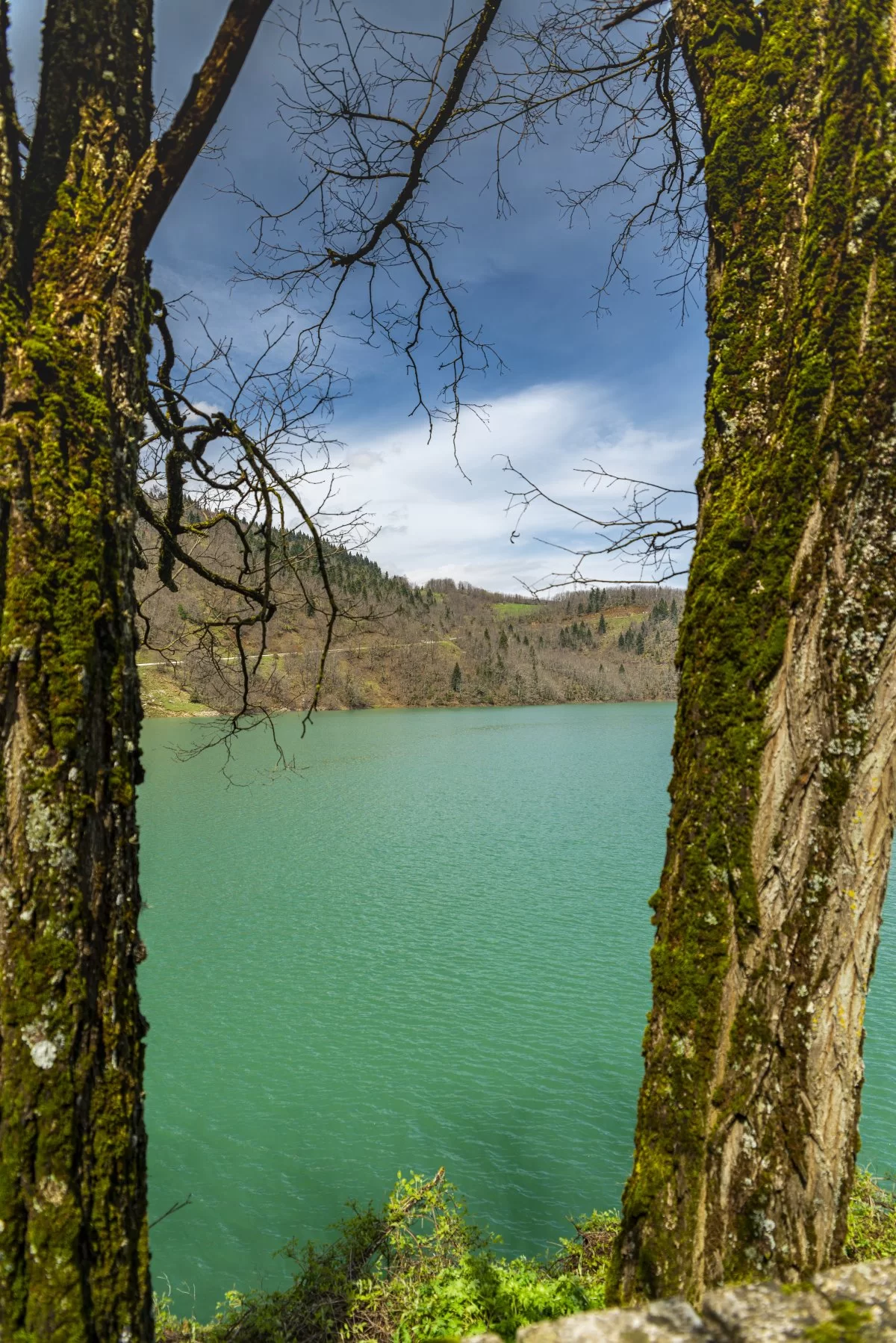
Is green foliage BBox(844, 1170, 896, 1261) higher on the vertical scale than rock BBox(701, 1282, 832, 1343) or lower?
lower

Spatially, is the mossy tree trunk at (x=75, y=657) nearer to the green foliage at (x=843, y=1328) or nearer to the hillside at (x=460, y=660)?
the green foliage at (x=843, y=1328)

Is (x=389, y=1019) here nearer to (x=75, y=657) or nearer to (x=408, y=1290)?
(x=408, y=1290)

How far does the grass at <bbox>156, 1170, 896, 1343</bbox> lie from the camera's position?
144 inches

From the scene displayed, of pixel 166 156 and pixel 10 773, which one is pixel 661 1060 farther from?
pixel 166 156

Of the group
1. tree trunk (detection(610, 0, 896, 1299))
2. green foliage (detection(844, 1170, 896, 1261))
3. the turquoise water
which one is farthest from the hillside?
tree trunk (detection(610, 0, 896, 1299))

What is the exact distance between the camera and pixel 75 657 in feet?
5.49

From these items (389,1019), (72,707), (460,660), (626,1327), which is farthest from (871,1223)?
(460,660)

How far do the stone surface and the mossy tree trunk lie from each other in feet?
3.83

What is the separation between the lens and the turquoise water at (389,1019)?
19.7ft

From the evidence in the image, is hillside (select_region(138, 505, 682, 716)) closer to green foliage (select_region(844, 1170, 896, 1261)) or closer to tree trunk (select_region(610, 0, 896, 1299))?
green foliage (select_region(844, 1170, 896, 1261))

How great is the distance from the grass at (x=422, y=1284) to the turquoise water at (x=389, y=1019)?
852 millimetres

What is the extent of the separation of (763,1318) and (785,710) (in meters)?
1.13

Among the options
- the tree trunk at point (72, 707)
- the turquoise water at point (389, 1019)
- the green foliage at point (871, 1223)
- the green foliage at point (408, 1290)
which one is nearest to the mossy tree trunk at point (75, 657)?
the tree trunk at point (72, 707)

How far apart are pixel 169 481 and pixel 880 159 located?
304cm
